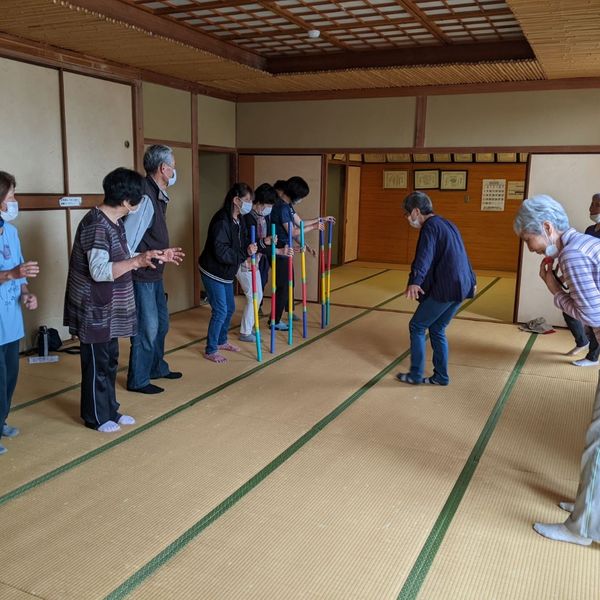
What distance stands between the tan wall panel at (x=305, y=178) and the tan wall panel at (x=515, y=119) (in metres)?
1.43

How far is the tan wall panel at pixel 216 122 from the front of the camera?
6904 mm

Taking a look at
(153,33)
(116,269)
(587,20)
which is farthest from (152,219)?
(587,20)

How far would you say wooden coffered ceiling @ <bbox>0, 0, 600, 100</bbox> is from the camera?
13.4ft

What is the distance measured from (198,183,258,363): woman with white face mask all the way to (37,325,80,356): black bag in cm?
124

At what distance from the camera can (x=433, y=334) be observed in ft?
14.1

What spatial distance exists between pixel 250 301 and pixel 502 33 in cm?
311

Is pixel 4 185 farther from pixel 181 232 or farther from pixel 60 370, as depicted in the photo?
pixel 181 232

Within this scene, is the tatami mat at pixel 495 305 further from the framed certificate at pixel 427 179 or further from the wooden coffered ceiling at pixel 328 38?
the wooden coffered ceiling at pixel 328 38

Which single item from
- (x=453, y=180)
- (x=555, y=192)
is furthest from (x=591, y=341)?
(x=453, y=180)

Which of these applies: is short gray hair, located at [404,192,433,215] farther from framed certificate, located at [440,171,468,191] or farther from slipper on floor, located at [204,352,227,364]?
framed certificate, located at [440,171,468,191]

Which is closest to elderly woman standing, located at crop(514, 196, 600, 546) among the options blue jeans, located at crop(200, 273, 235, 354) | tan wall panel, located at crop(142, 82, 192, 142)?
blue jeans, located at crop(200, 273, 235, 354)

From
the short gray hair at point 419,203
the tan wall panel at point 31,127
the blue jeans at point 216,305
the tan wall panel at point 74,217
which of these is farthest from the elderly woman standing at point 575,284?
the tan wall panel at point 74,217

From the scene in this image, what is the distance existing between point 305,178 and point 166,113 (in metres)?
1.86

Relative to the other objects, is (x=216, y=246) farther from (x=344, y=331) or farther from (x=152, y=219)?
(x=344, y=331)
